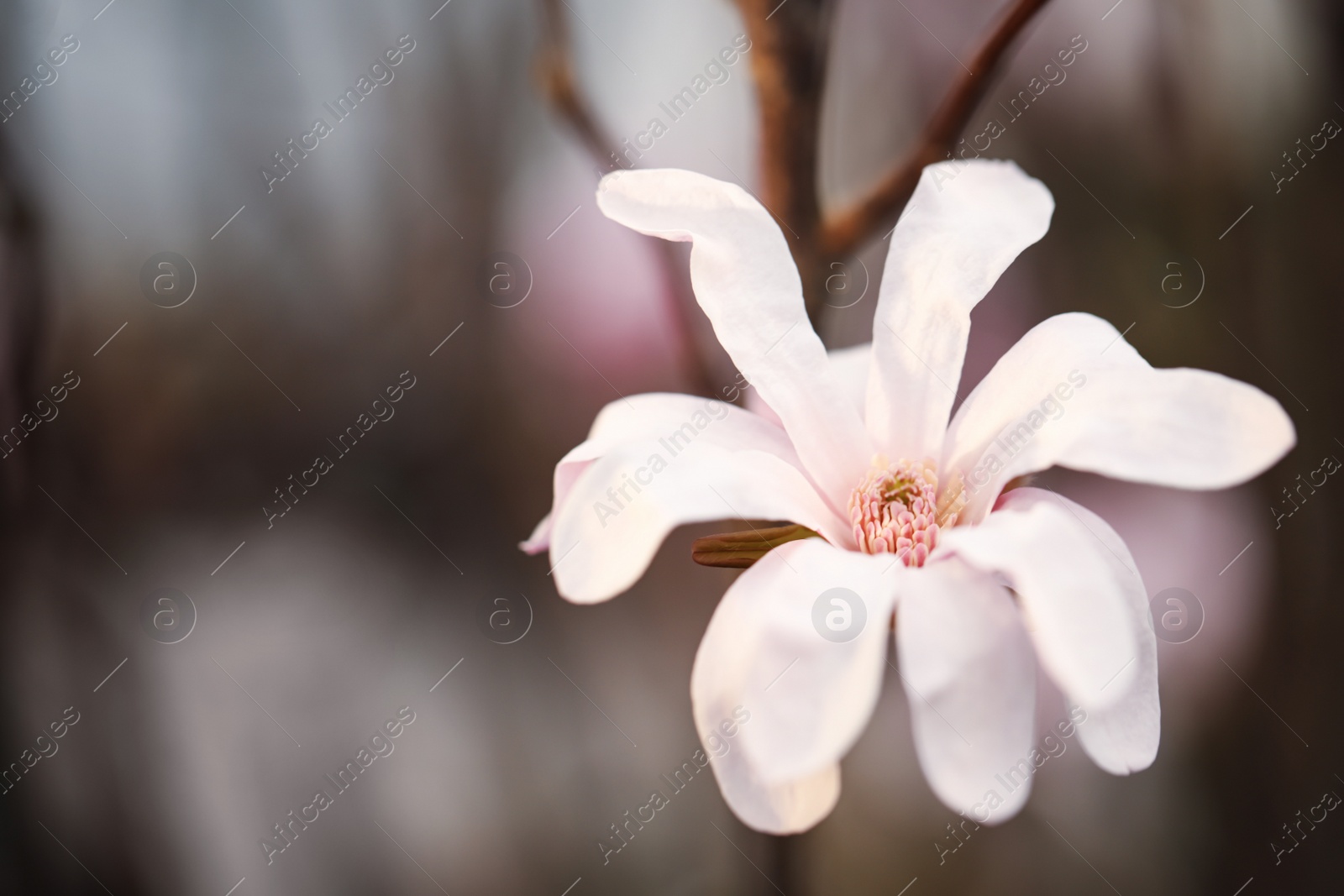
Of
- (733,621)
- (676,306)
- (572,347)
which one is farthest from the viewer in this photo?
(572,347)

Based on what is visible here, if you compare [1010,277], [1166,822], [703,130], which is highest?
[703,130]

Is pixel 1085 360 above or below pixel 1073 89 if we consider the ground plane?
above

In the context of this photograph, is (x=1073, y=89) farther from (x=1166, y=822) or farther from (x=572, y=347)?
(x=1166, y=822)

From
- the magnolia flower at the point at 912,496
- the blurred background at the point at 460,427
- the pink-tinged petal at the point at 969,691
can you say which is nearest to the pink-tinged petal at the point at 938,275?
the magnolia flower at the point at 912,496

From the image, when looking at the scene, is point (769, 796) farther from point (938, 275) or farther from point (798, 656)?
point (938, 275)

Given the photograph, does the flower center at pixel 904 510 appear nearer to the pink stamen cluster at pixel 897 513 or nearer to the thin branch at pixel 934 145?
the pink stamen cluster at pixel 897 513

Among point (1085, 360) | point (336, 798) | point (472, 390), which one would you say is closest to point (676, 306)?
point (1085, 360)

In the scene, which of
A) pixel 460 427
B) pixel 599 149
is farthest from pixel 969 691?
pixel 460 427

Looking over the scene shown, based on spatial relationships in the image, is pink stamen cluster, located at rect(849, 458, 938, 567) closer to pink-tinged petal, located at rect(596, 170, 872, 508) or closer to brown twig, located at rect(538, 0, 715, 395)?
pink-tinged petal, located at rect(596, 170, 872, 508)
